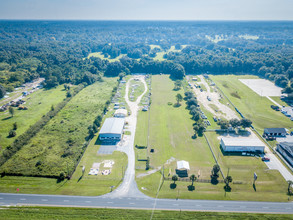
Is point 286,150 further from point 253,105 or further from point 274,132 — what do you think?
point 253,105

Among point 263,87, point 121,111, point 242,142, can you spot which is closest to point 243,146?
point 242,142

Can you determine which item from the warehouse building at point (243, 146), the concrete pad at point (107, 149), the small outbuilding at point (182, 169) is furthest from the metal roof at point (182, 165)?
the concrete pad at point (107, 149)

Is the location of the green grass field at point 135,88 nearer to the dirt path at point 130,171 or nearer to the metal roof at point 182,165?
the dirt path at point 130,171

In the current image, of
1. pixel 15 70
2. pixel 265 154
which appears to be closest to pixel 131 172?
pixel 265 154

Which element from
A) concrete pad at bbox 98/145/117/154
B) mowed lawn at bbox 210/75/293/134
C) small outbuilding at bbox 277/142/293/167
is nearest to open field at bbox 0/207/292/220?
concrete pad at bbox 98/145/117/154

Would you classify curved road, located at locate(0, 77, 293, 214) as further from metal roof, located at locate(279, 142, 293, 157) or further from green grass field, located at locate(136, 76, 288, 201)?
metal roof, located at locate(279, 142, 293, 157)

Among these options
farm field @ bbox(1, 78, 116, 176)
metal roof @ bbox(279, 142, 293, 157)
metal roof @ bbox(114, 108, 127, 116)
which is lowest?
farm field @ bbox(1, 78, 116, 176)
